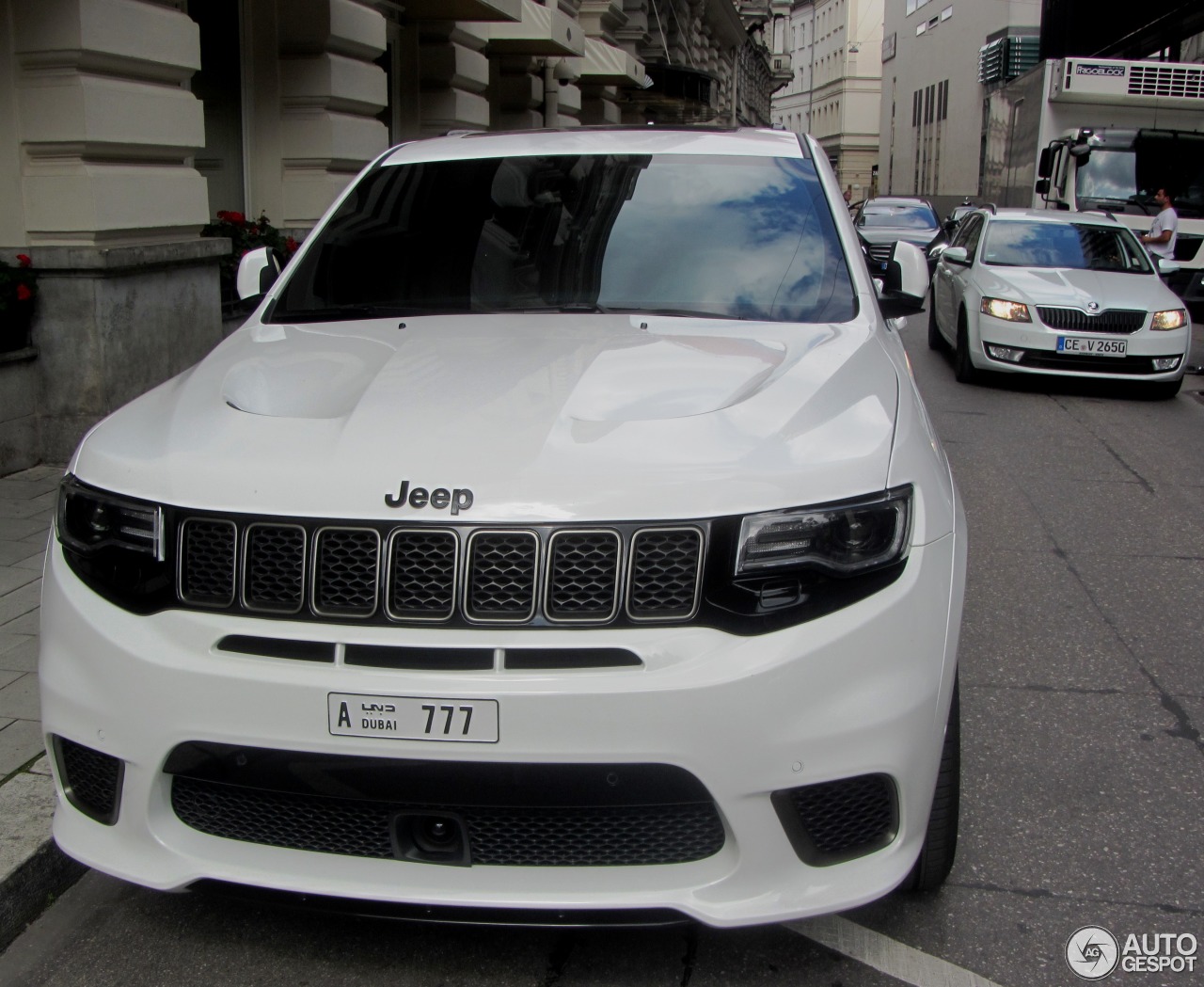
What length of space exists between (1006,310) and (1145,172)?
31.0 feet

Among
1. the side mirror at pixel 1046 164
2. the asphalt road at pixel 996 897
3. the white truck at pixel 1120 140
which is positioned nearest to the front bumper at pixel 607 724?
the asphalt road at pixel 996 897

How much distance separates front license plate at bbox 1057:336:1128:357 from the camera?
430 inches

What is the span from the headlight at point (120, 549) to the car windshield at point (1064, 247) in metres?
10.5

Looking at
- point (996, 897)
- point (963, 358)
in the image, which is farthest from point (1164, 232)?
point (996, 897)

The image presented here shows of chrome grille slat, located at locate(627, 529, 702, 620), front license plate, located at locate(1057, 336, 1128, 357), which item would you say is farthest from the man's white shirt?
chrome grille slat, located at locate(627, 529, 702, 620)

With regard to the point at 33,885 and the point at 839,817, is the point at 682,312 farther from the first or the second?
the point at 33,885

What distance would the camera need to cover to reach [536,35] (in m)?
16.6

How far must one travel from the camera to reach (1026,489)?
7.55 metres

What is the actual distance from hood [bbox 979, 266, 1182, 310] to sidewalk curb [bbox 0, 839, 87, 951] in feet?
31.6

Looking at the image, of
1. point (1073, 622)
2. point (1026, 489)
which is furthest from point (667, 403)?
point (1026, 489)

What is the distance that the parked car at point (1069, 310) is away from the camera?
1094 cm

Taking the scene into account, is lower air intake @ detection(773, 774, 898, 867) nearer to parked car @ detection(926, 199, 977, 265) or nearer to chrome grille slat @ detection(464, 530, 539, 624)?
chrome grille slat @ detection(464, 530, 539, 624)

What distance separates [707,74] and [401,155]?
103 feet

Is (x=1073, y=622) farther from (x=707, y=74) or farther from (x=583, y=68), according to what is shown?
(x=707, y=74)
